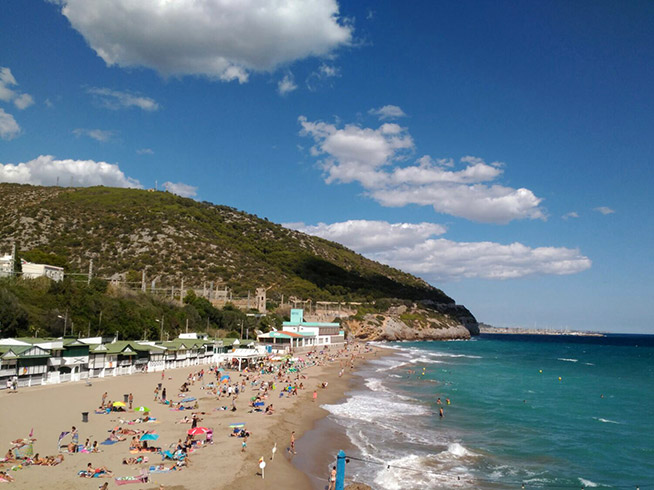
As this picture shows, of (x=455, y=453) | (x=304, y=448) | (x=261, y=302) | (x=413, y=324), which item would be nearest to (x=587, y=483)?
(x=455, y=453)

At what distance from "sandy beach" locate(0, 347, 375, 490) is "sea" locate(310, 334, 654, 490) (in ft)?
9.22

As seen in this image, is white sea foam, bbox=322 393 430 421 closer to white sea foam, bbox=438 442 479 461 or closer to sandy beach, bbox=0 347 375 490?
sandy beach, bbox=0 347 375 490

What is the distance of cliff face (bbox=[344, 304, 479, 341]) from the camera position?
114 meters

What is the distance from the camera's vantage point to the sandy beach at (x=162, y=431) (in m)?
15.4

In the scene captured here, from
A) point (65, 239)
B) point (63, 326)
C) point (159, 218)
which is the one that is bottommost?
point (63, 326)

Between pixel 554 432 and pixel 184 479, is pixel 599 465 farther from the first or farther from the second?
pixel 184 479

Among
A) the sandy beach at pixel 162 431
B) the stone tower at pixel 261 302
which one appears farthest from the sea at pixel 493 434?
the stone tower at pixel 261 302

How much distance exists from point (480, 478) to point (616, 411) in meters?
24.4

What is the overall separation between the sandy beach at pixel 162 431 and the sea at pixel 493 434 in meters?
2.81

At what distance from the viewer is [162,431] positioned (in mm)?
21469

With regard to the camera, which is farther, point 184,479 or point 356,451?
point 356,451

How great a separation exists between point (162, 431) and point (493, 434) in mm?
18049

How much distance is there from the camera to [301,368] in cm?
5291

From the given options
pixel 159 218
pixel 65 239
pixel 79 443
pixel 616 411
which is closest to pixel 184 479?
pixel 79 443
